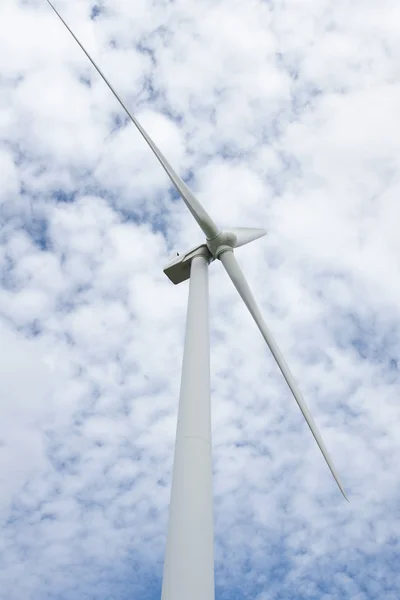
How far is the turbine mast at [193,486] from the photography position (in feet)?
29.5

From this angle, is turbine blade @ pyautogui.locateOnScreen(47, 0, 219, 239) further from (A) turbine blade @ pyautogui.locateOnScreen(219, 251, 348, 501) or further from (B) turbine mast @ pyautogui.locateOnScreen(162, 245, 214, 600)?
(B) turbine mast @ pyautogui.locateOnScreen(162, 245, 214, 600)

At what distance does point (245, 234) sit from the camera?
69.4 feet

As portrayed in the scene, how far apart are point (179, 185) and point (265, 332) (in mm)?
5783

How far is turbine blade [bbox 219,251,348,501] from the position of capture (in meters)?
17.0

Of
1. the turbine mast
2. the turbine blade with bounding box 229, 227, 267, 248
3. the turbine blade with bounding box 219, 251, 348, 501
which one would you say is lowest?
the turbine mast

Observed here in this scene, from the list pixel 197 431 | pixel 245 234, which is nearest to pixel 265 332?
pixel 245 234

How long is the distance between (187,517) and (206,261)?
34.7ft

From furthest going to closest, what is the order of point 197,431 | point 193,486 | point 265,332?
1. point 265,332
2. point 197,431
3. point 193,486

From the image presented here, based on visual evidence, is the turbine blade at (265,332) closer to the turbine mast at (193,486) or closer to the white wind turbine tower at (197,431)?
the white wind turbine tower at (197,431)

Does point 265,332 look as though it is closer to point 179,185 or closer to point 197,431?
point 179,185

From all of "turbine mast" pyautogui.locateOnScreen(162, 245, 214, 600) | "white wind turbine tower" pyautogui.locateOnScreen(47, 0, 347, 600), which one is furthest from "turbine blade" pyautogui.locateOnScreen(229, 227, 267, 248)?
"turbine mast" pyautogui.locateOnScreen(162, 245, 214, 600)

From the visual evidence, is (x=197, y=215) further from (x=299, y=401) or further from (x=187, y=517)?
(x=187, y=517)

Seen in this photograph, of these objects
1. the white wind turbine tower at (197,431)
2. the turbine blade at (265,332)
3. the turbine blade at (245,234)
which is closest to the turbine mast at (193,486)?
the white wind turbine tower at (197,431)

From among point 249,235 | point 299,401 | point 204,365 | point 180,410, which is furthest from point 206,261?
point 180,410
